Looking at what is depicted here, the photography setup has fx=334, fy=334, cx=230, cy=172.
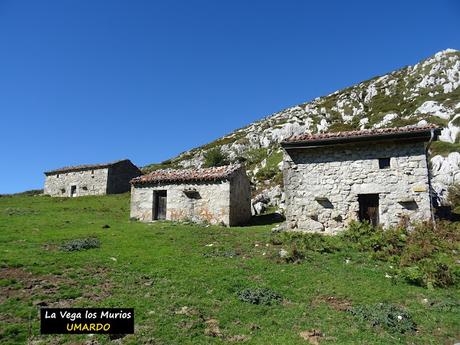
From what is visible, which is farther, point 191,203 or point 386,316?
point 191,203

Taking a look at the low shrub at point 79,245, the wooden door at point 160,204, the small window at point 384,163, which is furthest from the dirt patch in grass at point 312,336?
the wooden door at point 160,204

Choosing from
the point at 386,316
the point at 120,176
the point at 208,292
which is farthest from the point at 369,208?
the point at 120,176

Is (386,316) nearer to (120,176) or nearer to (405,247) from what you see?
(405,247)

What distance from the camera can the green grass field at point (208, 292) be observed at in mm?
6789

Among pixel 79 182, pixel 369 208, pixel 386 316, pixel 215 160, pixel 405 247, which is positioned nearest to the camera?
pixel 386 316

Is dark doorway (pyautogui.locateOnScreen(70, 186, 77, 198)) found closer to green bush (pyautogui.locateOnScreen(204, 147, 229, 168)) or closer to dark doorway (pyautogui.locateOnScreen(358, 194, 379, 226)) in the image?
green bush (pyautogui.locateOnScreen(204, 147, 229, 168))

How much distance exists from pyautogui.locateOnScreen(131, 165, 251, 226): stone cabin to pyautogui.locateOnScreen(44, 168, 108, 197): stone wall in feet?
57.2

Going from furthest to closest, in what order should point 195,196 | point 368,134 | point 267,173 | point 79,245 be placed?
1. point 267,173
2. point 195,196
3. point 368,134
4. point 79,245

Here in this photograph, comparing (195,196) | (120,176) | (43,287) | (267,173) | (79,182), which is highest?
(267,173)

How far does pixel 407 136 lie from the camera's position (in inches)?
622

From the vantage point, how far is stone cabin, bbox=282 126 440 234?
15648mm

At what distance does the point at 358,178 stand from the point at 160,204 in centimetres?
1385

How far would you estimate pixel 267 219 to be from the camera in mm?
24234

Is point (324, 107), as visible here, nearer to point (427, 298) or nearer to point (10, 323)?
point (427, 298)
